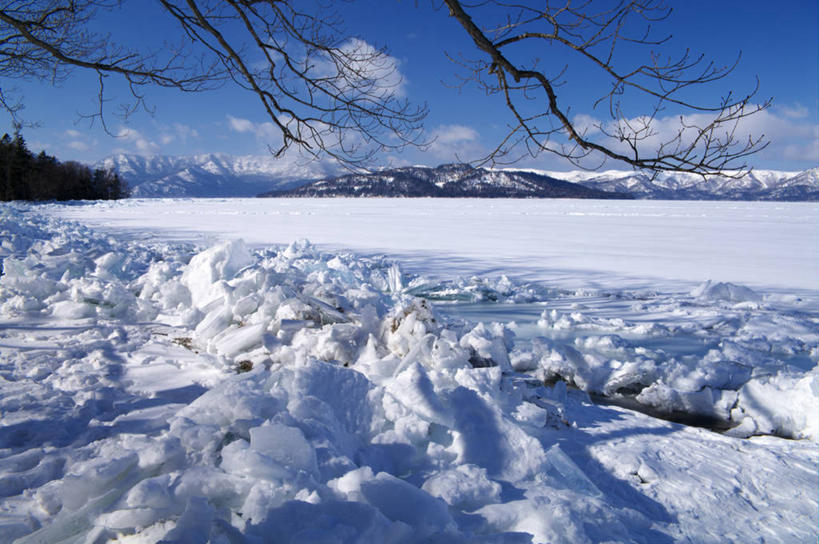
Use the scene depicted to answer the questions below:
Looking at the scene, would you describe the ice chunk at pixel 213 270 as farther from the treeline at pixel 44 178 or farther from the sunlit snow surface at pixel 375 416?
the treeline at pixel 44 178

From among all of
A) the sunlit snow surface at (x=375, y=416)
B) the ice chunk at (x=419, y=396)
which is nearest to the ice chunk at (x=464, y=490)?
the sunlit snow surface at (x=375, y=416)

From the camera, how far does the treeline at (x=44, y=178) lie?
37.6 m

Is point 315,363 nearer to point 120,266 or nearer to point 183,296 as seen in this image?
point 183,296

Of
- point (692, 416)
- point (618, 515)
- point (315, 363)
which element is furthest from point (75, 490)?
point (692, 416)

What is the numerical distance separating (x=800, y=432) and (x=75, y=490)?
128 inches

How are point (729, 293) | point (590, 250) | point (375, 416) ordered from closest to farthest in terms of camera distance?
point (375, 416)
point (729, 293)
point (590, 250)

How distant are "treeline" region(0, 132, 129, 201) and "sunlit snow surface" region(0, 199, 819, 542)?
4039 centimetres

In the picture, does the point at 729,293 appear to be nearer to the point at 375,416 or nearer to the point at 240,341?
the point at 375,416

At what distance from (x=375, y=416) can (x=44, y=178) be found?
54146 mm

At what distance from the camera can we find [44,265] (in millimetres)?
4906

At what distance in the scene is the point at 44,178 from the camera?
4247 centimetres

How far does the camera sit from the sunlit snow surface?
1.28 meters

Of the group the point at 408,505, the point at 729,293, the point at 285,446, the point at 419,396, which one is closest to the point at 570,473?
the point at 419,396

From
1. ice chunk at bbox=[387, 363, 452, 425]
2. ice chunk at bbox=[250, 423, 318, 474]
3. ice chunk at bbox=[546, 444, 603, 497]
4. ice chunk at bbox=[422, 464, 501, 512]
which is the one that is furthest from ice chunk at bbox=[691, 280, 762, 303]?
ice chunk at bbox=[250, 423, 318, 474]
